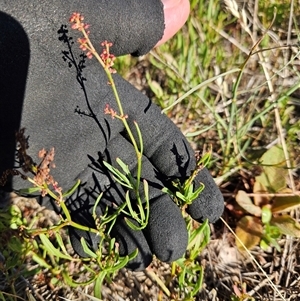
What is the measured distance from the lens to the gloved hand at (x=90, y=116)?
97 centimetres

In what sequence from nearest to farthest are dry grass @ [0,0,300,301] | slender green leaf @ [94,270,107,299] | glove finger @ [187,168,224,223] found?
slender green leaf @ [94,270,107,299] < glove finger @ [187,168,224,223] < dry grass @ [0,0,300,301]

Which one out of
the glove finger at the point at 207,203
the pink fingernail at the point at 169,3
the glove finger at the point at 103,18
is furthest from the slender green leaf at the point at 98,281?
the pink fingernail at the point at 169,3

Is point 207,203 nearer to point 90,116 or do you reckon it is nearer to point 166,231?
point 166,231

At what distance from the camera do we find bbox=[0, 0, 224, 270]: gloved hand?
3.18 feet

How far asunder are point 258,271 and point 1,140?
706mm

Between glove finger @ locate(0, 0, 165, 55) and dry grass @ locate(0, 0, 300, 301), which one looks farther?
dry grass @ locate(0, 0, 300, 301)

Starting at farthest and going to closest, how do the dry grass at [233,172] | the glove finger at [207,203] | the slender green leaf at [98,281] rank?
the dry grass at [233,172] → the glove finger at [207,203] → the slender green leaf at [98,281]

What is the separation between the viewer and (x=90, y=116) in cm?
107

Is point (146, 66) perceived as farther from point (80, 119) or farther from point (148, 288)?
point (148, 288)

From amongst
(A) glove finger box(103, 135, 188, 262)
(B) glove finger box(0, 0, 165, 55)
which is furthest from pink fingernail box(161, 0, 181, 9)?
(A) glove finger box(103, 135, 188, 262)

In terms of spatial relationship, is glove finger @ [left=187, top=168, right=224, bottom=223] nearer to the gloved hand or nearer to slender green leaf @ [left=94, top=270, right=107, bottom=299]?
the gloved hand

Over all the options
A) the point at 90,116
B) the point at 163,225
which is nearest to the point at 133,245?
the point at 163,225

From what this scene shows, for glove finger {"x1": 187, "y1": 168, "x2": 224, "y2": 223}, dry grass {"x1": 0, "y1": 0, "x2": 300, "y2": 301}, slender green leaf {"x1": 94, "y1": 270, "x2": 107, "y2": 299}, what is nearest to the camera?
slender green leaf {"x1": 94, "y1": 270, "x2": 107, "y2": 299}

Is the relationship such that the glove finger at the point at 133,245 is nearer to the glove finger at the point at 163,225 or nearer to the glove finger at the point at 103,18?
the glove finger at the point at 163,225
